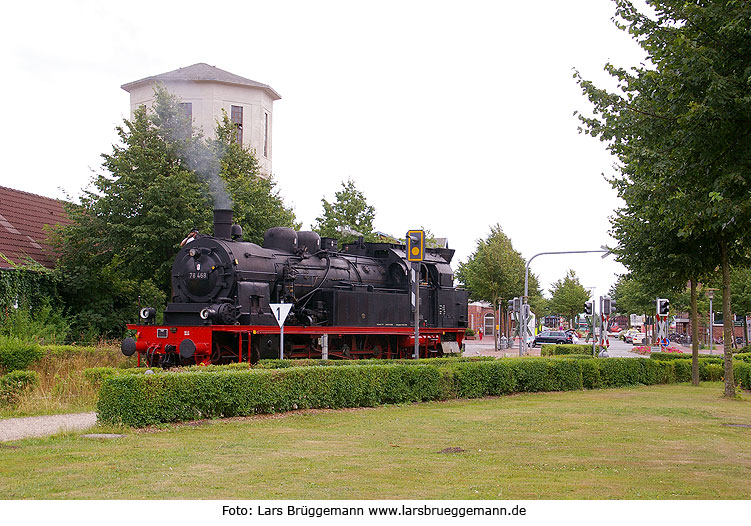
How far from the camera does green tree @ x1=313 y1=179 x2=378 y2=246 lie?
140 ft

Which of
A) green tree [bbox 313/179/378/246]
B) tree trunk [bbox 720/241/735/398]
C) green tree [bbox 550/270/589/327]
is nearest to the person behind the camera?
tree trunk [bbox 720/241/735/398]

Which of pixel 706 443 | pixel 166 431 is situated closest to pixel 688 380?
pixel 706 443

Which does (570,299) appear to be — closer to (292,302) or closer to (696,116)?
(292,302)

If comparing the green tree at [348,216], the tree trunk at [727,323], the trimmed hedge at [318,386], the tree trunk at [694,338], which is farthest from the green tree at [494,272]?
the tree trunk at [727,323]

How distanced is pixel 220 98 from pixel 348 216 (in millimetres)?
11875

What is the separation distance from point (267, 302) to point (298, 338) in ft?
6.58

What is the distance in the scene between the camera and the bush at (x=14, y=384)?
15.5 meters

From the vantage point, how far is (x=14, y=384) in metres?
15.8

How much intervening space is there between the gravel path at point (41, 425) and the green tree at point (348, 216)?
28.7 meters

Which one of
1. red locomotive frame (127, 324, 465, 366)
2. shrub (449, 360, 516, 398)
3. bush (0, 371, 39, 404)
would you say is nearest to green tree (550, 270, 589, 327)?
red locomotive frame (127, 324, 465, 366)

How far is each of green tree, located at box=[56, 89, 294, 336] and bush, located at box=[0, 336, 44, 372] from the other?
7.75 meters

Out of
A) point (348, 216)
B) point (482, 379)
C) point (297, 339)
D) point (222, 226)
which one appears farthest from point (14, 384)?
point (348, 216)

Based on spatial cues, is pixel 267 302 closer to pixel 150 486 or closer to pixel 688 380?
pixel 150 486

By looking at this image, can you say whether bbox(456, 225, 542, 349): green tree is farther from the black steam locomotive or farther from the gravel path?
the gravel path
